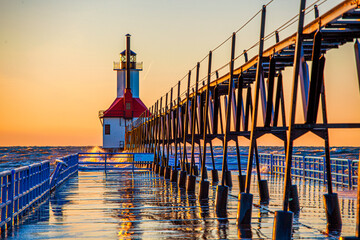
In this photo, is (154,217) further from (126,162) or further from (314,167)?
(314,167)

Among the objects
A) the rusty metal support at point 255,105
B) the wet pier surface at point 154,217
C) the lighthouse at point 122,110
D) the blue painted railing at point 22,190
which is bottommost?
the wet pier surface at point 154,217

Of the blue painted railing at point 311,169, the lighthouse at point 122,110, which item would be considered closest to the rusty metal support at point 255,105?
the blue painted railing at point 311,169

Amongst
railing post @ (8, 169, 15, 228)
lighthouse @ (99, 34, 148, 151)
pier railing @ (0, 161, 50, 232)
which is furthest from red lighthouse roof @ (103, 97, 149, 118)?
railing post @ (8, 169, 15, 228)

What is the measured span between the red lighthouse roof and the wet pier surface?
2199 inches

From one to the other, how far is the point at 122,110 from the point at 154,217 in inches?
2516

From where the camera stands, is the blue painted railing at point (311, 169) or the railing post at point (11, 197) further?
the blue painted railing at point (311, 169)

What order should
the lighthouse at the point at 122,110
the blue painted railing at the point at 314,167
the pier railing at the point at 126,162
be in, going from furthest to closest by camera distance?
the lighthouse at the point at 122,110 → the pier railing at the point at 126,162 → the blue painted railing at the point at 314,167

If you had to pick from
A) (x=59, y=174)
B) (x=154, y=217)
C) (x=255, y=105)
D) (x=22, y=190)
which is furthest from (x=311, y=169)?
(x=22, y=190)

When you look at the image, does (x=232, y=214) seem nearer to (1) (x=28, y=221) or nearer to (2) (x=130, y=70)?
(1) (x=28, y=221)

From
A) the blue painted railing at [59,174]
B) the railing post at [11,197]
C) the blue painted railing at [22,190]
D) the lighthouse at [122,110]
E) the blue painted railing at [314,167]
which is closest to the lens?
the blue painted railing at [22,190]

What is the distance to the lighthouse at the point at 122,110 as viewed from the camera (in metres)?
76.8

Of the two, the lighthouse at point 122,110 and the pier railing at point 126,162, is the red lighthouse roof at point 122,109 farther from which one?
the pier railing at point 126,162

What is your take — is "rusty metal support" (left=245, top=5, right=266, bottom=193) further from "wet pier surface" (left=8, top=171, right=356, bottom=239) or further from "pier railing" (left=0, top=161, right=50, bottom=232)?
"pier railing" (left=0, top=161, right=50, bottom=232)

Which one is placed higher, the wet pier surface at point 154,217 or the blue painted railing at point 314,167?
the blue painted railing at point 314,167
